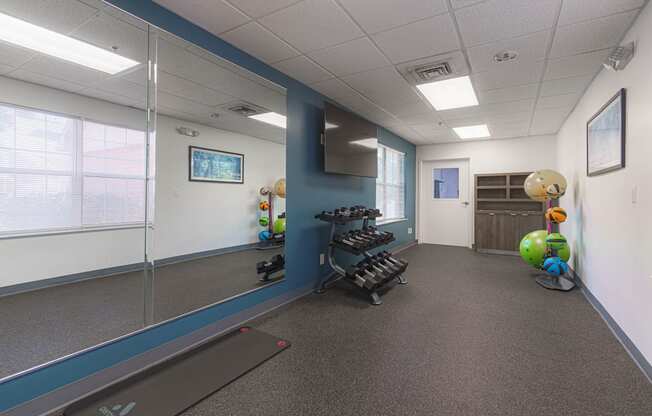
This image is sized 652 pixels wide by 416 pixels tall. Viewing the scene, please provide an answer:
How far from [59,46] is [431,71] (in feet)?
11.0

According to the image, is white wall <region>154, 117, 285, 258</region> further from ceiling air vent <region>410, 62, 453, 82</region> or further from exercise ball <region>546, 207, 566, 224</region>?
exercise ball <region>546, 207, 566, 224</region>

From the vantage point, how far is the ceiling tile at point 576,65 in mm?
2762

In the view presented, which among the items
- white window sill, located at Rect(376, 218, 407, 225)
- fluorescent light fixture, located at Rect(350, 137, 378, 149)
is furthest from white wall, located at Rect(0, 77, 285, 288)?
white window sill, located at Rect(376, 218, 407, 225)

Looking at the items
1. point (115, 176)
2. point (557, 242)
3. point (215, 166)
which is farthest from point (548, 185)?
point (115, 176)

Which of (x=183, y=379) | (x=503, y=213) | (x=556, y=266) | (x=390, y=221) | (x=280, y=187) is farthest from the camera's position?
(x=503, y=213)

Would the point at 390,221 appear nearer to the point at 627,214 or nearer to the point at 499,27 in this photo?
the point at 627,214

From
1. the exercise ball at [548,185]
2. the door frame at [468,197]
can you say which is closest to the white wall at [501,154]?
the door frame at [468,197]

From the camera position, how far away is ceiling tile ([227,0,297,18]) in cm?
205

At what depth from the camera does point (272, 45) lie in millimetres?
2646

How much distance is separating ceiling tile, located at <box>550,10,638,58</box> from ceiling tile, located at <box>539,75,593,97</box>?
75 centimetres

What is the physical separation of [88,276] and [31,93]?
69.4 inches

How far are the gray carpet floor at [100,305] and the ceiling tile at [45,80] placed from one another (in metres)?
1.82

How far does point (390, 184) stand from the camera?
6422 millimetres

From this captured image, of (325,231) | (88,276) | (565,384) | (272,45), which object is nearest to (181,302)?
(88,276)
